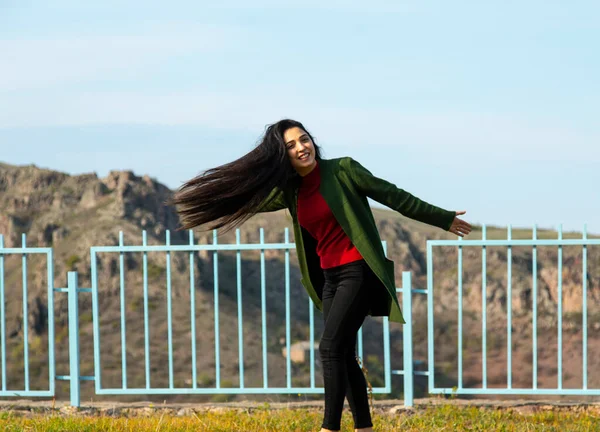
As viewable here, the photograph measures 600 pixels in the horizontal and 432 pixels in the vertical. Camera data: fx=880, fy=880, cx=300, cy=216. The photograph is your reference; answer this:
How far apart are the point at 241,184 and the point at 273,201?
253 mm

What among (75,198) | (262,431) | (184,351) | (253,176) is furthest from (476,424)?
(75,198)

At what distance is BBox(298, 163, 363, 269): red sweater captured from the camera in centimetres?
461

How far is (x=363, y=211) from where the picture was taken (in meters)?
4.65

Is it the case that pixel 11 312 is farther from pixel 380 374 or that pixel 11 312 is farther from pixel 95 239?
pixel 380 374

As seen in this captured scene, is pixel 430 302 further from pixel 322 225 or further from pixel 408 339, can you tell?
pixel 322 225

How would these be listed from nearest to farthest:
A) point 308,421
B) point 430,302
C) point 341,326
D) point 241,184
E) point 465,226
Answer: point 341,326
point 241,184
point 465,226
point 308,421
point 430,302

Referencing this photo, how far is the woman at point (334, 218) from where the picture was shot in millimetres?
4555

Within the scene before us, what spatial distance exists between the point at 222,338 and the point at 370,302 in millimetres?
22249

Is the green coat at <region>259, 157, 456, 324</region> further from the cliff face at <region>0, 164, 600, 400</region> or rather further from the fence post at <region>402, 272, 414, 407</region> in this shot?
the cliff face at <region>0, 164, 600, 400</region>

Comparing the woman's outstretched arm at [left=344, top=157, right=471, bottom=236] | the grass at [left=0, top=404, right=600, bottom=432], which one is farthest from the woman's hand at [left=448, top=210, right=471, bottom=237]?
the grass at [left=0, top=404, right=600, bottom=432]

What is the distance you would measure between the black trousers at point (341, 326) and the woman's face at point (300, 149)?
568 mm

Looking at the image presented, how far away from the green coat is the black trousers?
0.10m

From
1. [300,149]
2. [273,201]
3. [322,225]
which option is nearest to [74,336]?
[273,201]

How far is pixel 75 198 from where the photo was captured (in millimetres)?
31734
